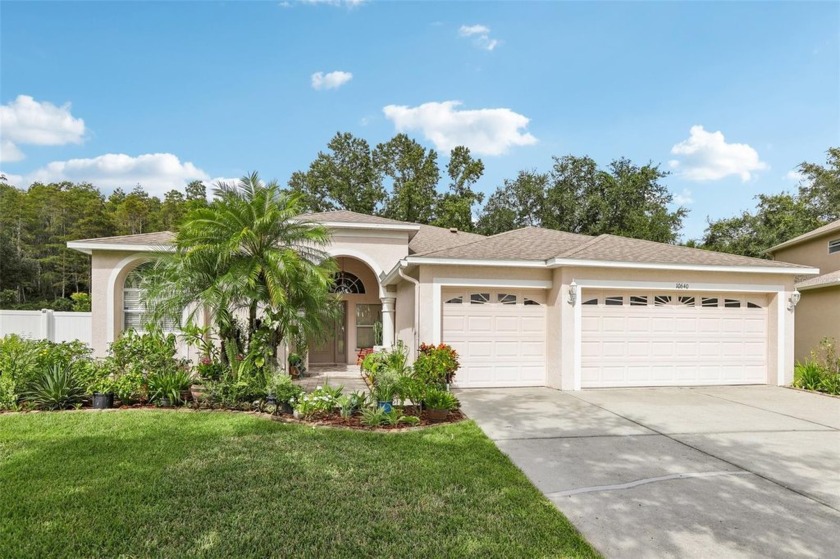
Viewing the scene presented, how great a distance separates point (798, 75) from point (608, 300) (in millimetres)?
7301

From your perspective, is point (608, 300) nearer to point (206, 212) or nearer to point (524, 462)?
point (524, 462)

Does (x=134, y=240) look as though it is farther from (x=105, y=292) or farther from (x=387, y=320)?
(x=387, y=320)

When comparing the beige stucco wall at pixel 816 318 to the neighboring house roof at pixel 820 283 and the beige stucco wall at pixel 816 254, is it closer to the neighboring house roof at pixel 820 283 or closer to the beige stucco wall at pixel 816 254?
the neighboring house roof at pixel 820 283

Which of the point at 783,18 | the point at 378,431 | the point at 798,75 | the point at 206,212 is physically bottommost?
the point at 378,431

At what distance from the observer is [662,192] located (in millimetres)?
30859

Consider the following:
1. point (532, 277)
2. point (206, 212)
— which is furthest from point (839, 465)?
point (206, 212)

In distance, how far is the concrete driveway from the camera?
3.57 metres

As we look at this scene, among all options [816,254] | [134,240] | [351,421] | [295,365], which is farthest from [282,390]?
[816,254]

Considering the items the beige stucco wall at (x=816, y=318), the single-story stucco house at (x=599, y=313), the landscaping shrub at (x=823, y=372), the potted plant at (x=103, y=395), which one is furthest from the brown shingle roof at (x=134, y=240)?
the beige stucco wall at (x=816, y=318)

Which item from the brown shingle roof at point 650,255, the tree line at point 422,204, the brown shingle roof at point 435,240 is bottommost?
the brown shingle roof at point 650,255

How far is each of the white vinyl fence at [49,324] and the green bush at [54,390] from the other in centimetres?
816

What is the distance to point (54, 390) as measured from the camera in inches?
295

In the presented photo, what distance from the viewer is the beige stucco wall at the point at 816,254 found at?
15094 millimetres

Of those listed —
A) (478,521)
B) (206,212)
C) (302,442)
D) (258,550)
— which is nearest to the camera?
(258,550)
